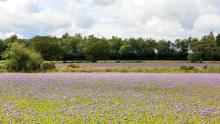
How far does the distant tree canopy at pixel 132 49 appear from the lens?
97.1 metres

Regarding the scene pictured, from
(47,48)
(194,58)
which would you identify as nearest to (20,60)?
(194,58)

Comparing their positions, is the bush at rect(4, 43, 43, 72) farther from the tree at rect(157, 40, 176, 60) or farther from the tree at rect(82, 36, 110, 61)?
the tree at rect(157, 40, 176, 60)

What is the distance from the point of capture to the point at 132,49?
409ft

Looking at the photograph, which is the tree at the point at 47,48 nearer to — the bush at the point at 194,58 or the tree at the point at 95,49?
the tree at the point at 95,49

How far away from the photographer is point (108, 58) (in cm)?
11856

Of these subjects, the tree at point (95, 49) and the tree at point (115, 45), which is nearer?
the tree at point (95, 49)

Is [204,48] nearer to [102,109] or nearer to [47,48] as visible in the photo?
[47,48]

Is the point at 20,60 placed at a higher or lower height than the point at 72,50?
lower

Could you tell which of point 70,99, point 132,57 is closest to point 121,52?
point 132,57

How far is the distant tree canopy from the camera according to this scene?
3824 inches

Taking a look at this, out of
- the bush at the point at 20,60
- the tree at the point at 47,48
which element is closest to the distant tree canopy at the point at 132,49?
the tree at the point at 47,48

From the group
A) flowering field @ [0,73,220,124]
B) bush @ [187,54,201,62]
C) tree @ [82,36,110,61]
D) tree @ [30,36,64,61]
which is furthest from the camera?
tree @ [82,36,110,61]

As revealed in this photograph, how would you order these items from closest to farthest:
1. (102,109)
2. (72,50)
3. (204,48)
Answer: (102,109) < (204,48) < (72,50)

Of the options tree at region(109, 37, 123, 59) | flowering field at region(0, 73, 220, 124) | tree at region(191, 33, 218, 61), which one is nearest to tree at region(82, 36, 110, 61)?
tree at region(109, 37, 123, 59)
